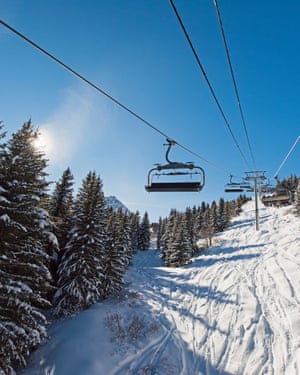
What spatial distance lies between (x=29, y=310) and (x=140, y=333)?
5494 millimetres

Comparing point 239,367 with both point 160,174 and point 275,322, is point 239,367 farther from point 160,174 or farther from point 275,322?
point 160,174

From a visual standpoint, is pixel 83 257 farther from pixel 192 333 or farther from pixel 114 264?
pixel 192 333

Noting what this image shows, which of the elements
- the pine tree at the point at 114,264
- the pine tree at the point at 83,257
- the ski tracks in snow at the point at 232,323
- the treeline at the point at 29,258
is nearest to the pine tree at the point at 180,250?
the pine tree at the point at 114,264

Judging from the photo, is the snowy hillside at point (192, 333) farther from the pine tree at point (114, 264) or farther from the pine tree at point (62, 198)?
the pine tree at point (62, 198)

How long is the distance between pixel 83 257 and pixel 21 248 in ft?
21.8

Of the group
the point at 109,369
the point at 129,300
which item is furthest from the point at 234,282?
the point at 109,369

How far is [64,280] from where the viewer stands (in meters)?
15.5

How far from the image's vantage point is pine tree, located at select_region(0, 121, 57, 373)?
8.28 meters

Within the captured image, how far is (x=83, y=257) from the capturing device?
1569 centimetres

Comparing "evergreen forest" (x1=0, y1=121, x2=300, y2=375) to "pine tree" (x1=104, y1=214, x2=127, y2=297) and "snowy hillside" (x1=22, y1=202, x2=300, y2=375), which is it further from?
"snowy hillside" (x1=22, y1=202, x2=300, y2=375)

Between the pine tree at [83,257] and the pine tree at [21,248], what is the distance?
4.71 m

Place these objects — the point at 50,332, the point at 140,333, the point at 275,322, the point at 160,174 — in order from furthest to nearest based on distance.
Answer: the point at 50,332, the point at 140,333, the point at 275,322, the point at 160,174

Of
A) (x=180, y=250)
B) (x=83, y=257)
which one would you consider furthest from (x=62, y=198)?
(x=180, y=250)

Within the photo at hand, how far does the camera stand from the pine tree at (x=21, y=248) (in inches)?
326
